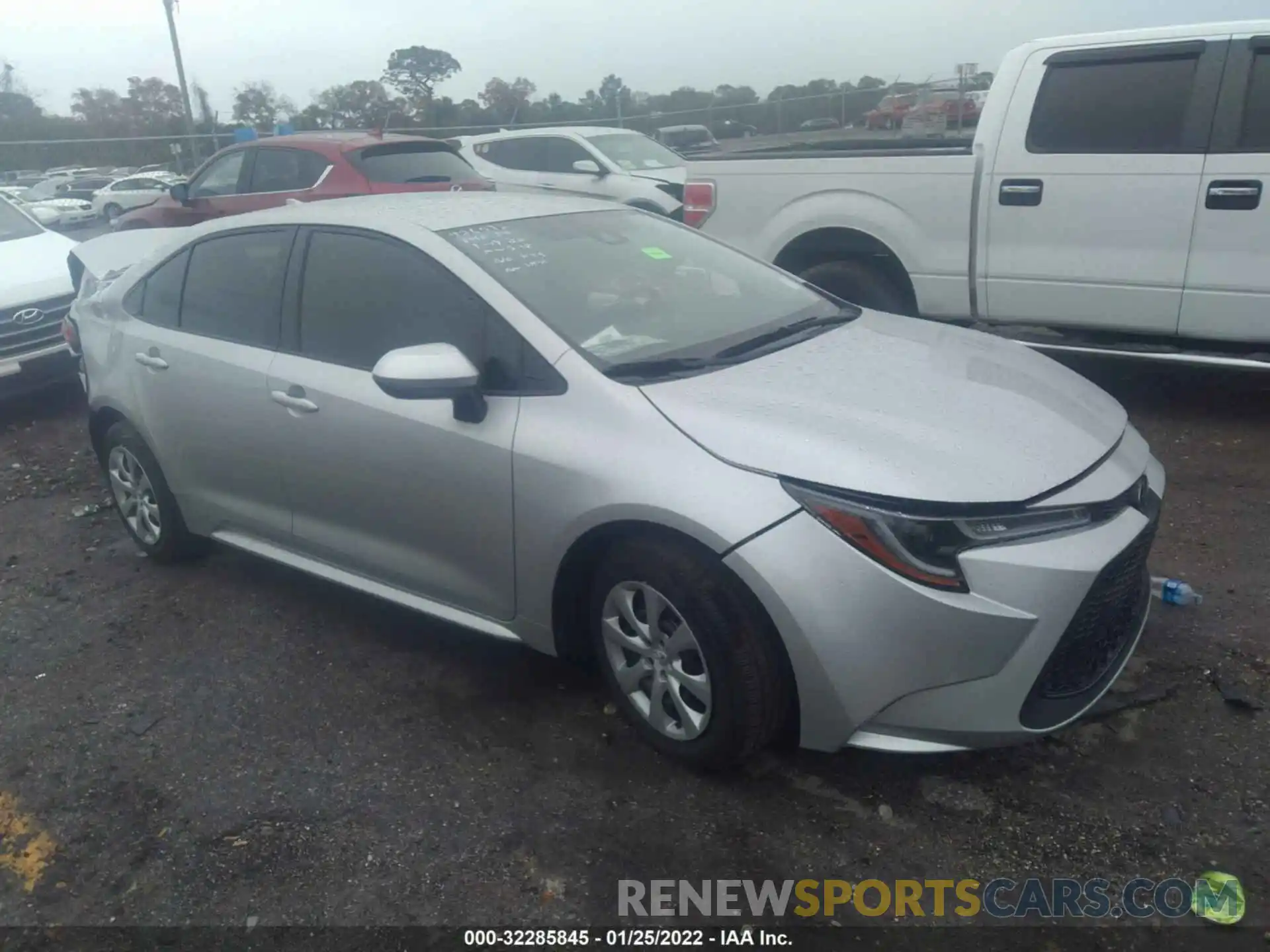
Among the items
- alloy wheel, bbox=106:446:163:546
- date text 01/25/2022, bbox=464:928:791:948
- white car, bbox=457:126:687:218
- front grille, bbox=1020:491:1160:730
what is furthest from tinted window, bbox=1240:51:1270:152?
white car, bbox=457:126:687:218

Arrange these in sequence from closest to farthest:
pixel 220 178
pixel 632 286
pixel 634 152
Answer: pixel 632 286, pixel 220 178, pixel 634 152

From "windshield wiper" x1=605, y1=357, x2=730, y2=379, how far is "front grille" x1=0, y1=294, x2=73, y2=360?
5980mm

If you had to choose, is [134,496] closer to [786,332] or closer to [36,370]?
[786,332]

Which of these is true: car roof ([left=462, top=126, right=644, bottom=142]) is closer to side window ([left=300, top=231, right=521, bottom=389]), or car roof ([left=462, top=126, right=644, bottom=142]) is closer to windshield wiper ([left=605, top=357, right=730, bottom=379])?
side window ([left=300, top=231, right=521, bottom=389])

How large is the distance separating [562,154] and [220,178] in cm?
431

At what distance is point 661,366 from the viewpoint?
3.22 metres

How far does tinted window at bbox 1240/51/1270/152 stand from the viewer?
5336 millimetres

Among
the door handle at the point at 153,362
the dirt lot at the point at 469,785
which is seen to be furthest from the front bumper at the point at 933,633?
the door handle at the point at 153,362

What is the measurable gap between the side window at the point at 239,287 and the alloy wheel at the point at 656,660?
1.77m

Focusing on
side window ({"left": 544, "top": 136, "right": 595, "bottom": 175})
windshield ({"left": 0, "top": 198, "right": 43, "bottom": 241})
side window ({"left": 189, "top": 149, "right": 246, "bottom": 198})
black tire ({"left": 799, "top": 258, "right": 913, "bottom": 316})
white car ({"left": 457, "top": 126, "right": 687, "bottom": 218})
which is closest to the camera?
black tire ({"left": 799, "top": 258, "right": 913, "bottom": 316})

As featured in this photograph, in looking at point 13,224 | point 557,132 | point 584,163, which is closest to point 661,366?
point 13,224

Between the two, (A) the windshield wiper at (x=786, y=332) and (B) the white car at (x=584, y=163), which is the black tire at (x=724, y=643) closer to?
(A) the windshield wiper at (x=786, y=332)

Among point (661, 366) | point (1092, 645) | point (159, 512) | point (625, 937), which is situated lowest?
point (625, 937)

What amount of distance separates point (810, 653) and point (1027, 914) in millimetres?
799
